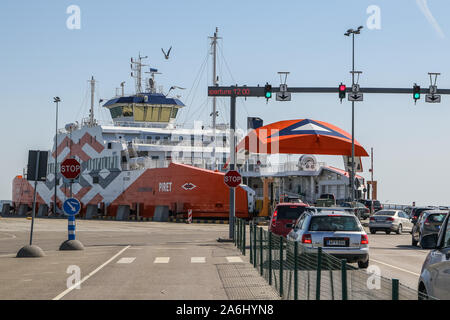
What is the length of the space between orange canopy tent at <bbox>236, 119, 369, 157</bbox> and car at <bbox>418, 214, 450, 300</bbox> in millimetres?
27303

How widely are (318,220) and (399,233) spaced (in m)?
24.4

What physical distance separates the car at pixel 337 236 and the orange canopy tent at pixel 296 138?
1842cm

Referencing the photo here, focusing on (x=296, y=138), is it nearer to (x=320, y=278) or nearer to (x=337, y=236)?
(x=337, y=236)

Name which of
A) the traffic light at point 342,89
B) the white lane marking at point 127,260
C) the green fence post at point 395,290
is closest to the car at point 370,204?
the traffic light at point 342,89

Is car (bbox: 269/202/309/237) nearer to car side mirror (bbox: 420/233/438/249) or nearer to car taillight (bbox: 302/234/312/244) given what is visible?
car taillight (bbox: 302/234/312/244)

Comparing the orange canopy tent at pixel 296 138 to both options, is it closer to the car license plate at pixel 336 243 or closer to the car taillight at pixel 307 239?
the car taillight at pixel 307 239

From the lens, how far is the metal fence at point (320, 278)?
644 cm

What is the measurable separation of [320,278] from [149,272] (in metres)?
8.52

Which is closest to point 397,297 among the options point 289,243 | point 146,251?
point 289,243

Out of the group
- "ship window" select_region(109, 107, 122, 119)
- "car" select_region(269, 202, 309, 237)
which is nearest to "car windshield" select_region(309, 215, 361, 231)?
"car" select_region(269, 202, 309, 237)

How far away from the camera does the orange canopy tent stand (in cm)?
3631

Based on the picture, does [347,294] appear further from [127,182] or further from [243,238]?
[127,182]

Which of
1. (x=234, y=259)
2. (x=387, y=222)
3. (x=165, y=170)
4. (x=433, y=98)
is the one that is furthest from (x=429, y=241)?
(x=165, y=170)

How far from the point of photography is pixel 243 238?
75.7 ft
